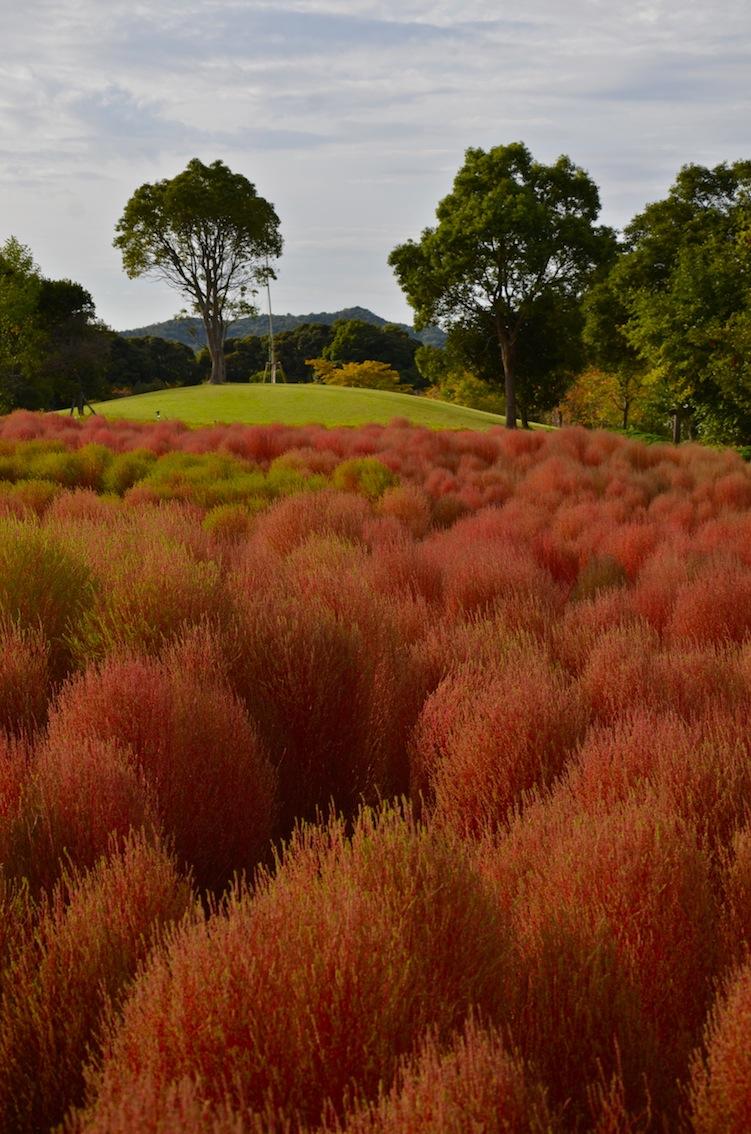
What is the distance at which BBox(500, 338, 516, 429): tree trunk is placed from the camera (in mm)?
34969

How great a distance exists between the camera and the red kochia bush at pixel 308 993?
71.4 inches

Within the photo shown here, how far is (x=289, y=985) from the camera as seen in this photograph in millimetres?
1941

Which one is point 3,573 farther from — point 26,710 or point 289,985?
point 289,985

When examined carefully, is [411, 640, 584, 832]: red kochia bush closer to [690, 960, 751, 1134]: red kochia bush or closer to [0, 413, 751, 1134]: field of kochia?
[0, 413, 751, 1134]: field of kochia

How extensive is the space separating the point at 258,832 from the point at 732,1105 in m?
1.92

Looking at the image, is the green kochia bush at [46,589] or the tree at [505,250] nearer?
the green kochia bush at [46,589]

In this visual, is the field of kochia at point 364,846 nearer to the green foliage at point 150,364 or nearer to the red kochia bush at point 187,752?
the red kochia bush at point 187,752

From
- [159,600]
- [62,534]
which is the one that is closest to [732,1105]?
[159,600]

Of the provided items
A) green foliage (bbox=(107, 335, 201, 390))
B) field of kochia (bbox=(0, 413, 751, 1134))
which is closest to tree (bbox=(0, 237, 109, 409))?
green foliage (bbox=(107, 335, 201, 390))

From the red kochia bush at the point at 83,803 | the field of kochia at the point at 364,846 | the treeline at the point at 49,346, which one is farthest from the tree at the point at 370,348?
the red kochia bush at the point at 83,803

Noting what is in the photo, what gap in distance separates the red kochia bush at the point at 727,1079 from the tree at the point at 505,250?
109ft

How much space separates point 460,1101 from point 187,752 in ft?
6.22

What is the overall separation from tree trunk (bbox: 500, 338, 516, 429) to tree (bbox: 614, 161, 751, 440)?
16.1 feet

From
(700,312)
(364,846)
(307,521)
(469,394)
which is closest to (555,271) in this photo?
(700,312)
